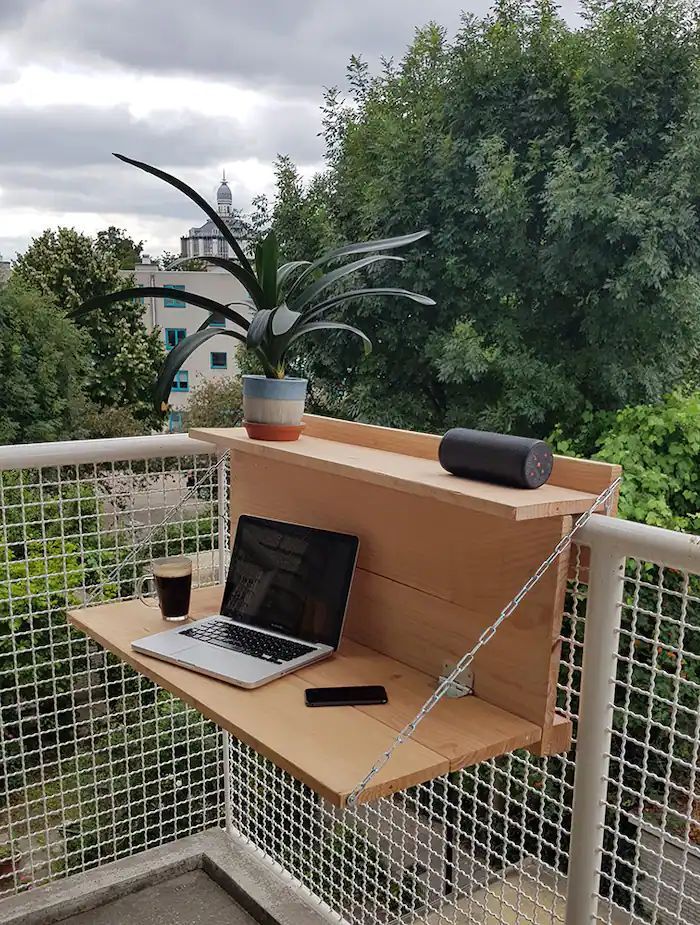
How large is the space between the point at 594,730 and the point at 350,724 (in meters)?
0.30

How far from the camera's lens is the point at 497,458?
3.31 feet

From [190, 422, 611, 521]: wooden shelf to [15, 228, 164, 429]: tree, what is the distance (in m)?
10.3

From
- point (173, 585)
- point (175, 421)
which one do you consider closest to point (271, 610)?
point (173, 585)

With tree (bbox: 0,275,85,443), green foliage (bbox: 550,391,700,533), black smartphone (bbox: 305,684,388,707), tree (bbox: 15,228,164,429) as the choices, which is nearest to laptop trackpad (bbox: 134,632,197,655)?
black smartphone (bbox: 305,684,388,707)

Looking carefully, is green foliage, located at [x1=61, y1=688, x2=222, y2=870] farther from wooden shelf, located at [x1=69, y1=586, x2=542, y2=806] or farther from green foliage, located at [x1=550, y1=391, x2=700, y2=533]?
green foliage, located at [x1=550, y1=391, x2=700, y2=533]

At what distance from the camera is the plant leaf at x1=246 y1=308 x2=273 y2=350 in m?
1.29

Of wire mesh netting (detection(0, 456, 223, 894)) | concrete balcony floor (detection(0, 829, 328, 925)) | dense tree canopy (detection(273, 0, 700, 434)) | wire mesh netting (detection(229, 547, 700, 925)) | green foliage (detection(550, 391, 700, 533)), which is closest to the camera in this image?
wire mesh netting (detection(229, 547, 700, 925))

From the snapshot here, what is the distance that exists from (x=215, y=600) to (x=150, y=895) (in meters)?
0.71

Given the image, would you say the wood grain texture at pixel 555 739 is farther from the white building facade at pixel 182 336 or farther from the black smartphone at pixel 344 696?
the white building facade at pixel 182 336

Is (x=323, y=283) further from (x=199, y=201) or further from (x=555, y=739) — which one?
(x=555, y=739)

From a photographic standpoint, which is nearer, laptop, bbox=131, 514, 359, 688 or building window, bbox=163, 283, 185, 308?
laptop, bbox=131, 514, 359, 688

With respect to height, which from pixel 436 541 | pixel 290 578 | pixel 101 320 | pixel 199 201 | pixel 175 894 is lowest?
pixel 175 894

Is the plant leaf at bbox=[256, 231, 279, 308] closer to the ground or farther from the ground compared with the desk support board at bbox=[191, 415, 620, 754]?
farther from the ground

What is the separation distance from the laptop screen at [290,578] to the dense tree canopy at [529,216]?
484 centimetres
